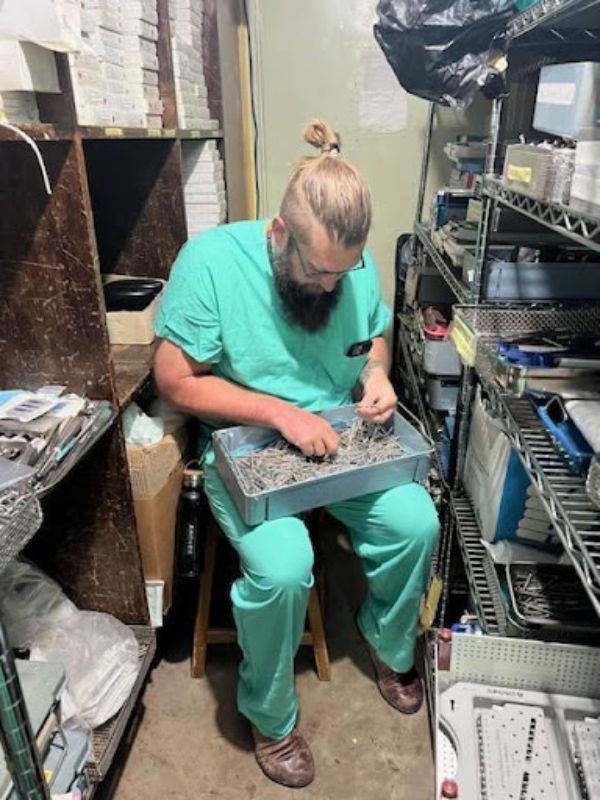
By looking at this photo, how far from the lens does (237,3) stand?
8.11 ft

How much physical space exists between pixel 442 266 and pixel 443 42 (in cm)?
61

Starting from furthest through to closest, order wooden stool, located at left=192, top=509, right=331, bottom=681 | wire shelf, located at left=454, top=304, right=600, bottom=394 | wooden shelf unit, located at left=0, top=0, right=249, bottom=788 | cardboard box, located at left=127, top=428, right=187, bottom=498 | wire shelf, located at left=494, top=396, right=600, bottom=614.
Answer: wooden stool, located at left=192, top=509, right=331, bottom=681 → cardboard box, located at left=127, top=428, right=187, bottom=498 → wire shelf, located at left=454, top=304, right=600, bottom=394 → wooden shelf unit, located at left=0, top=0, right=249, bottom=788 → wire shelf, located at left=494, top=396, right=600, bottom=614

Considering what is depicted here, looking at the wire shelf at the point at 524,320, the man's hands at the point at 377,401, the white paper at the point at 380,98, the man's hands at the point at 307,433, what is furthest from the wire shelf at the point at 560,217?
the white paper at the point at 380,98

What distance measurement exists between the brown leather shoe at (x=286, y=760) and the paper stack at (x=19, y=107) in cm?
142

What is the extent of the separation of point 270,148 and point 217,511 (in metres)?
1.86

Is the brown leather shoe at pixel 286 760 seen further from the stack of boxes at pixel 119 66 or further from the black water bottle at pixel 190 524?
the stack of boxes at pixel 119 66

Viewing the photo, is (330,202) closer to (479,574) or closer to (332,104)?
(479,574)

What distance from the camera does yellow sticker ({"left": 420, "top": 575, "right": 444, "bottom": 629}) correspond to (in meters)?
1.67

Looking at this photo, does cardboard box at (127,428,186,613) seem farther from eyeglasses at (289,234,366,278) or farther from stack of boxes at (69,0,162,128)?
stack of boxes at (69,0,162,128)

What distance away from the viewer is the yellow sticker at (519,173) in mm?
1058

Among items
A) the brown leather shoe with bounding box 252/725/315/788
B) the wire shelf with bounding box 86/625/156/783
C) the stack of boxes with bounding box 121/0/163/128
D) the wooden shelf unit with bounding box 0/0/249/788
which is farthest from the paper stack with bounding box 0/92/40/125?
the brown leather shoe with bounding box 252/725/315/788

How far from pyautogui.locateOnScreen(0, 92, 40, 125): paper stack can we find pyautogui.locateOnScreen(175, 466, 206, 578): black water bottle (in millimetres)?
899

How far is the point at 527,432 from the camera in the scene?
40.7 inches

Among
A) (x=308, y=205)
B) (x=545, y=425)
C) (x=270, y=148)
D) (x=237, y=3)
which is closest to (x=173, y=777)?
(x=545, y=425)
